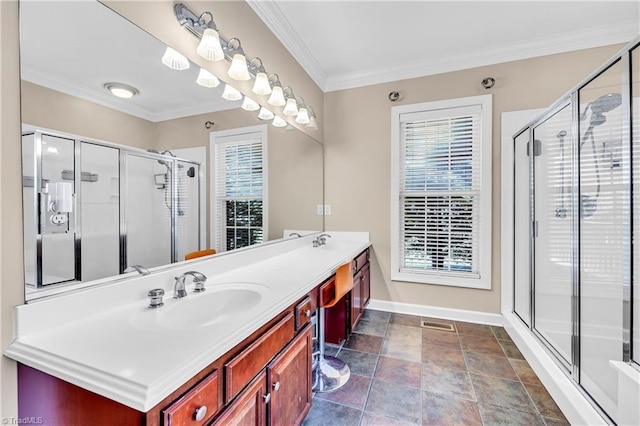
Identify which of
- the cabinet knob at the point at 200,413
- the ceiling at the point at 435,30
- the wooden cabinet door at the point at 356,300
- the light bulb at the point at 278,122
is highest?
the ceiling at the point at 435,30

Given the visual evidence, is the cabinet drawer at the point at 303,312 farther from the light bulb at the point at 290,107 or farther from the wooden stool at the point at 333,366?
the light bulb at the point at 290,107

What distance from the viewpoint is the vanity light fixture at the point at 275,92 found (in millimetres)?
2072

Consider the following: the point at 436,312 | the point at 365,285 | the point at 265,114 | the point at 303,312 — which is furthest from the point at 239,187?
the point at 436,312

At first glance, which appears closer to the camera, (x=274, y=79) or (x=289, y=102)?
(x=274, y=79)

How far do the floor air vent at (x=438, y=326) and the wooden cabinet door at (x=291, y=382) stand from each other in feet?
5.41

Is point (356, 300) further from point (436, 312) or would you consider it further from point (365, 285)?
point (436, 312)

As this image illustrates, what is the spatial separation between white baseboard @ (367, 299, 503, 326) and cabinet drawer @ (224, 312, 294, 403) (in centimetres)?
199

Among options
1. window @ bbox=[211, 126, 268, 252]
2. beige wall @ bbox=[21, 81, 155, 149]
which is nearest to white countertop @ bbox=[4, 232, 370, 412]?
window @ bbox=[211, 126, 268, 252]

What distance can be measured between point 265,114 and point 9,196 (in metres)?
1.53

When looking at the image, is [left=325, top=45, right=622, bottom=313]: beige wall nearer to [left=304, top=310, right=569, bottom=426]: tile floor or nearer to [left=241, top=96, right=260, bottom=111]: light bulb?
[left=304, top=310, right=569, bottom=426]: tile floor

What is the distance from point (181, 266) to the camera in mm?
1339

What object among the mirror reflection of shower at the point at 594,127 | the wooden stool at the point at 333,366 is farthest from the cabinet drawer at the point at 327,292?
the mirror reflection of shower at the point at 594,127

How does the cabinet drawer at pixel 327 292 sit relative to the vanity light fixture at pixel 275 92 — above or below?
below

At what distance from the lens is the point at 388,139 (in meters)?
2.90
